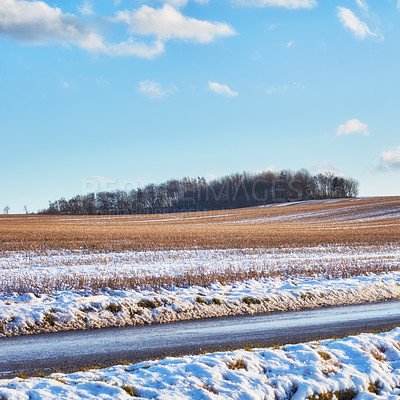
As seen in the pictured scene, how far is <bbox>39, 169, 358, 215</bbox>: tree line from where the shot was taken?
11643cm

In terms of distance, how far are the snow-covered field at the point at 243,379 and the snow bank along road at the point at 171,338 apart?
107 cm

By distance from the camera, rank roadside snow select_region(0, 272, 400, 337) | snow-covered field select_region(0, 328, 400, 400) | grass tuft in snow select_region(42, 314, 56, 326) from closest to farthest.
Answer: snow-covered field select_region(0, 328, 400, 400) → grass tuft in snow select_region(42, 314, 56, 326) → roadside snow select_region(0, 272, 400, 337)

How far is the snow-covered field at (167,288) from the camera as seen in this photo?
9383mm

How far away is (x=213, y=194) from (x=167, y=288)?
394 feet

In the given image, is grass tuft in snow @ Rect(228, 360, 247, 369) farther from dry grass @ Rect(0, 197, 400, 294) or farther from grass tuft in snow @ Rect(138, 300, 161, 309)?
dry grass @ Rect(0, 197, 400, 294)

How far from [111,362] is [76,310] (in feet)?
9.93

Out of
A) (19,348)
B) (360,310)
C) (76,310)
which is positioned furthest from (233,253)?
(19,348)

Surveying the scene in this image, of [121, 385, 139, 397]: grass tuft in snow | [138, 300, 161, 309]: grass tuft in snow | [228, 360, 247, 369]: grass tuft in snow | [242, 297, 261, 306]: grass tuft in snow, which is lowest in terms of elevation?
[242, 297, 261, 306]: grass tuft in snow

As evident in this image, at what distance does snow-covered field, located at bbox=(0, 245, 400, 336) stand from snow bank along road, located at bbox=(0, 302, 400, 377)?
0.59 metres

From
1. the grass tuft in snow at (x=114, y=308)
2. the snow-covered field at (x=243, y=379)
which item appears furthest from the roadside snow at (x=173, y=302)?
the snow-covered field at (x=243, y=379)

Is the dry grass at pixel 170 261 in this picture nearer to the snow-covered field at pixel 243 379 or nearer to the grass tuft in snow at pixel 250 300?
the grass tuft in snow at pixel 250 300

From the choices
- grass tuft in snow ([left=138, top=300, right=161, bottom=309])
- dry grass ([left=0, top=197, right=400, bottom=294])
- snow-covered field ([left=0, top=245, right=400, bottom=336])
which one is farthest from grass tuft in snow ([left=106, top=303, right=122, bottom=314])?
dry grass ([left=0, top=197, right=400, bottom=294])

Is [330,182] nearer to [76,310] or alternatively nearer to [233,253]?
[233,253]

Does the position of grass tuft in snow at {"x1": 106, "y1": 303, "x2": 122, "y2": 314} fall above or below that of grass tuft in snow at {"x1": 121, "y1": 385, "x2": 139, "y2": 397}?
below
